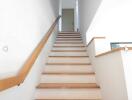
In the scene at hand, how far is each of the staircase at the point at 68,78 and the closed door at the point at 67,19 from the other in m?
5.32

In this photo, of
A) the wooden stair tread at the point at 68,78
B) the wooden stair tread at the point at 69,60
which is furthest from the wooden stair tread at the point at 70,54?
the wooden stair tread at the point at 68,78

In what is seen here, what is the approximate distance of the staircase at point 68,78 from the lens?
7.80 ft

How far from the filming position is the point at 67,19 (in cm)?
915

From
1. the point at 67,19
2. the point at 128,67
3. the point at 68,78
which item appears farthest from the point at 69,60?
the point at 67,19

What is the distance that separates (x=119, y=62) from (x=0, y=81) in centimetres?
113

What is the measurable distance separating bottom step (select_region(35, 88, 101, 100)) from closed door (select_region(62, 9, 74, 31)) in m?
6.90

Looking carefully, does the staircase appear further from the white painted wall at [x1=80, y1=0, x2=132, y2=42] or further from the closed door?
the closed door

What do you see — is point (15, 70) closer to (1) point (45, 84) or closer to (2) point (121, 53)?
(2) point (121, 53)

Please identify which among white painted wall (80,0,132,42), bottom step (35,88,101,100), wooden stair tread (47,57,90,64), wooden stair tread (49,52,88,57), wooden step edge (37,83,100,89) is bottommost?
bottom step (35,88,101,100)

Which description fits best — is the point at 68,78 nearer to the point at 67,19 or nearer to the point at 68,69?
the point at 68,69

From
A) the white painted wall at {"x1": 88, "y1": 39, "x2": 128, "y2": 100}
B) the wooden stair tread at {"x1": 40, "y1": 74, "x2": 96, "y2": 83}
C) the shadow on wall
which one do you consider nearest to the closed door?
the shadow on wall

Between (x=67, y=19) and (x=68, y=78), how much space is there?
6.79 metres

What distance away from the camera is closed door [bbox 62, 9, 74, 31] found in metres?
9.08

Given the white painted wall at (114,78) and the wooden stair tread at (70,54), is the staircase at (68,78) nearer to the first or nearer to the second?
the wooden stair tread at (70,54)
